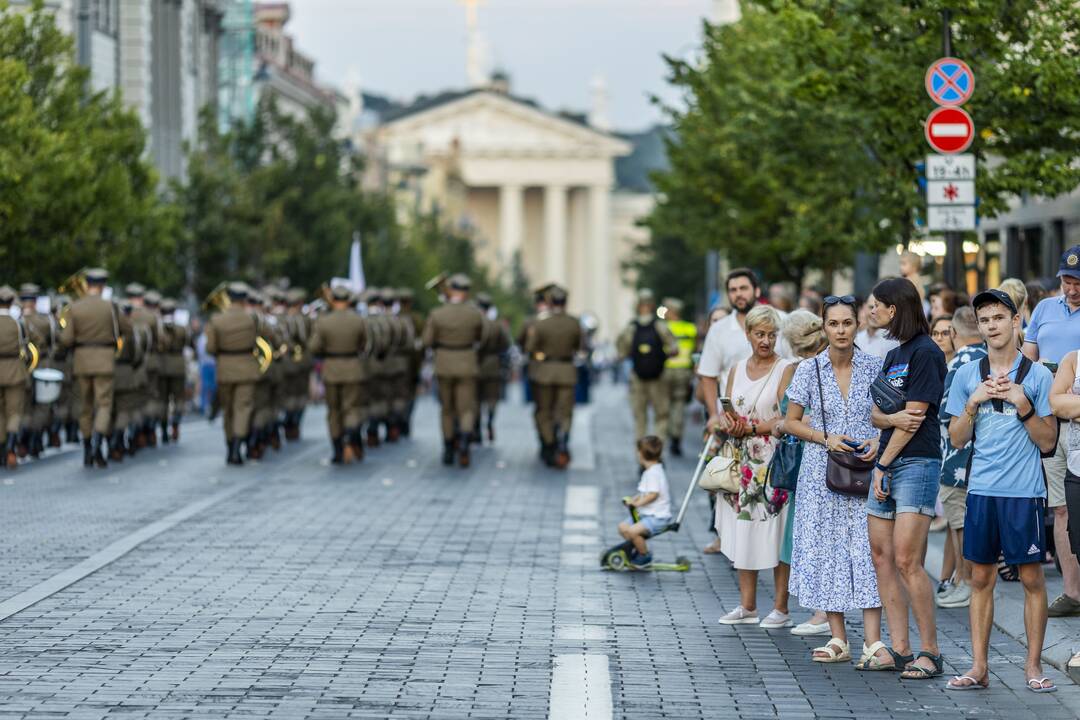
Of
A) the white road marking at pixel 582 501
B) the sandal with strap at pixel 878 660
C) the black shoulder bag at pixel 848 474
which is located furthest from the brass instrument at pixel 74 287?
the sandal with strap at pixel 878 660

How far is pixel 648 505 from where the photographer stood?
45.4ft

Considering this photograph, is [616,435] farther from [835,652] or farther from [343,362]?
[835,652]

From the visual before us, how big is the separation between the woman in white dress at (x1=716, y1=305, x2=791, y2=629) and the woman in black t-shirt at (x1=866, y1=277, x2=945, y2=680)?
1.56 meters

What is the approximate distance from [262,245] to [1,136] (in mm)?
18983

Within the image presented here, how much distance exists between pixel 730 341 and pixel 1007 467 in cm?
497

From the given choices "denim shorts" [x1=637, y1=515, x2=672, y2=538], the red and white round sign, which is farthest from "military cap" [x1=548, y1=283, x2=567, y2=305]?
"denim shorts" [x1=637, y1=515, x2=672, y2=538]

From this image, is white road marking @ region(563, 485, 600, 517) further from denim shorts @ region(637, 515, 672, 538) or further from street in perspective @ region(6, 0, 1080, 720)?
denim shorts @ region(637, 515, 672, 538)

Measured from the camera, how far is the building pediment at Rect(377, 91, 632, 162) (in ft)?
525

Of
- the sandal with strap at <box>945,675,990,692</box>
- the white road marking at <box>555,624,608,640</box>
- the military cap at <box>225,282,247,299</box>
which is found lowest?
the white road marking at <box>555,624,608,640</box>

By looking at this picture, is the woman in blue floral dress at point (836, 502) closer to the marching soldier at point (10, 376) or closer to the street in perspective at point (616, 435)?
the street in perspective at point (616, 435)

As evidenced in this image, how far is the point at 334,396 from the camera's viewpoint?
78.9 feet

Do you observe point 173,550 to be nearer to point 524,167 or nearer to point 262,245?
point 262,245

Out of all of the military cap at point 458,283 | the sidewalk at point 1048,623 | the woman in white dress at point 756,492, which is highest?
the military cap at point 458,283

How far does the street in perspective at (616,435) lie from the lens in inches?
365
